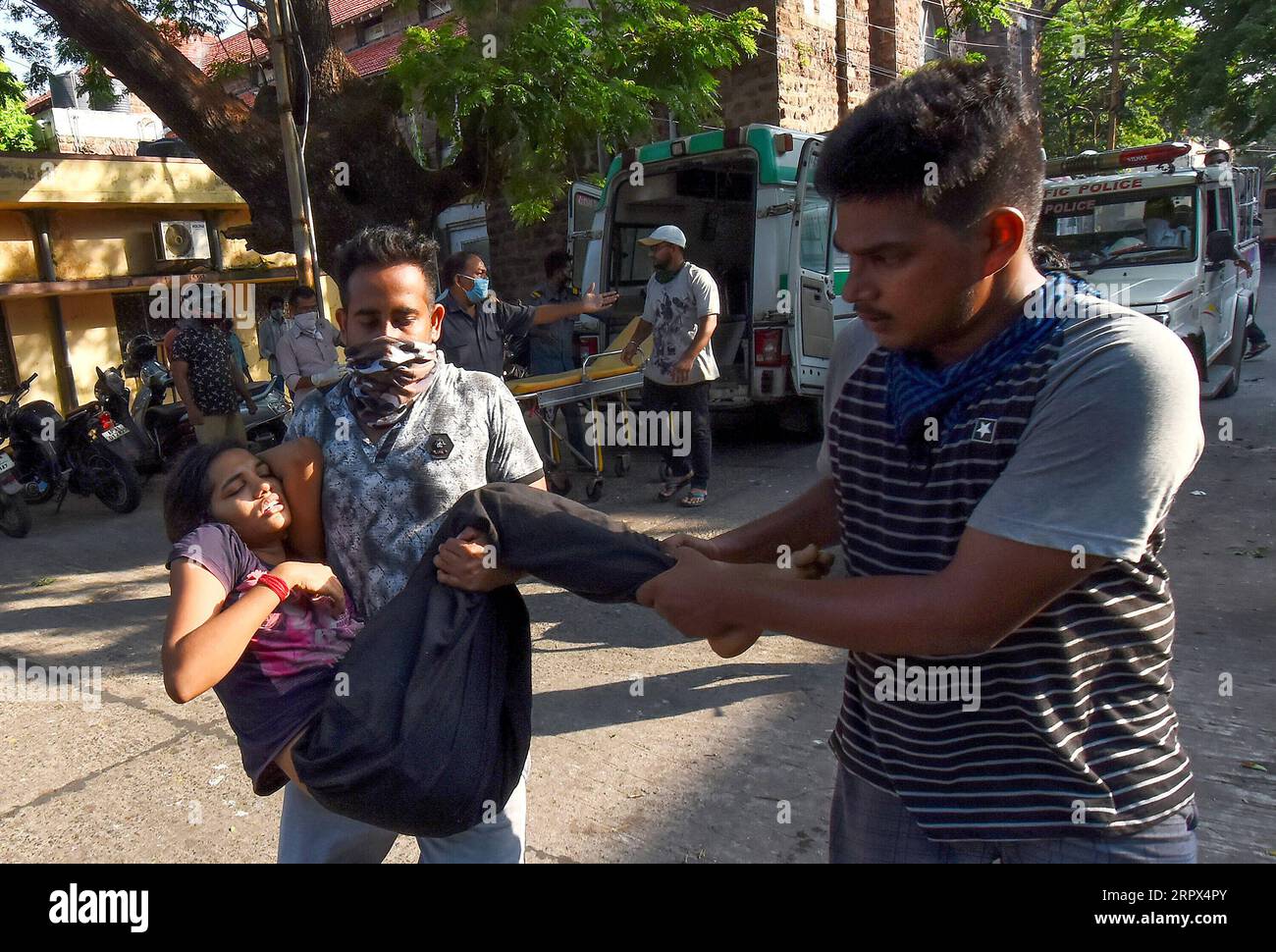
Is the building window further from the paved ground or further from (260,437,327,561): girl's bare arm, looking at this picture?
(260,437,327,561): girl's bare arm

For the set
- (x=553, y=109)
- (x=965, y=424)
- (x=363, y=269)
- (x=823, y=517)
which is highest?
(x=553, y=109)

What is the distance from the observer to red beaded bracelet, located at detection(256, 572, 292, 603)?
1.78m

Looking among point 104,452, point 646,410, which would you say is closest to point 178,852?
point 646,410

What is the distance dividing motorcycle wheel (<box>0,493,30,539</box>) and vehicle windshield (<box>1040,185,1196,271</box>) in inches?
340

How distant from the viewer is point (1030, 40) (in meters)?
→ 20.2

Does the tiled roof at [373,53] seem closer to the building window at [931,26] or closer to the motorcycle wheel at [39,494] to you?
the building window at [931,26]

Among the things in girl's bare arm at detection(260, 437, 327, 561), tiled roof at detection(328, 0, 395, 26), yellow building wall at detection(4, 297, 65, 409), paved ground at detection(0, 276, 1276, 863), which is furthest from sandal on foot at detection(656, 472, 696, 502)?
tiled roof at detection(328, 0, 395, 26)

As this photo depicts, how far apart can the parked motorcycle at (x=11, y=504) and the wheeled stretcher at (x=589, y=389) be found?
398cm

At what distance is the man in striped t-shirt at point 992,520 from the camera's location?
120 centimetres

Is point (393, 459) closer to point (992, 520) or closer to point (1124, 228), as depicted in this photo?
point (992, 520)

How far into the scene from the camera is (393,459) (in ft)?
6.57

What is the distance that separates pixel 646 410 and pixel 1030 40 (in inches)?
680

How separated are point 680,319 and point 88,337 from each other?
1088 cm
